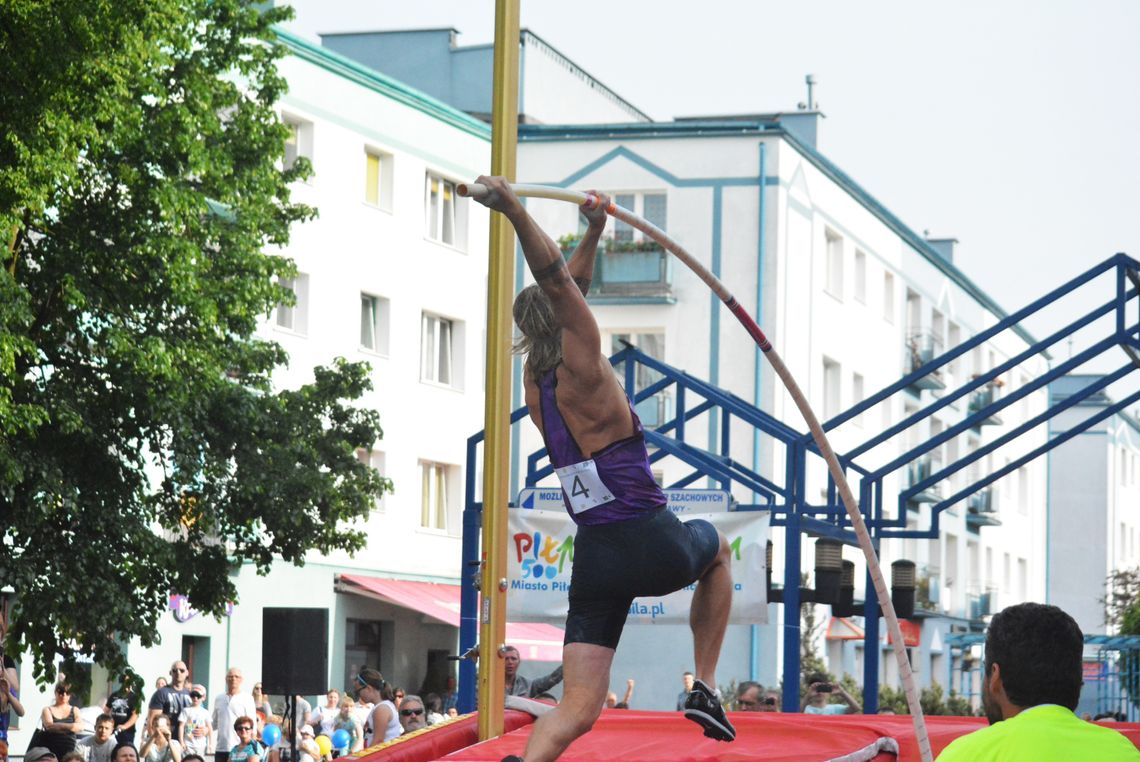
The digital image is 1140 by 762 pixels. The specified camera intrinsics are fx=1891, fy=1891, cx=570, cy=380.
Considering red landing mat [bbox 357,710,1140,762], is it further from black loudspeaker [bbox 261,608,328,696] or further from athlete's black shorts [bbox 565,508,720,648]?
black loudspeaker [bbox 261,608,328,696]

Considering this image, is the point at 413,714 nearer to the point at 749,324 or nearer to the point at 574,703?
the point at 749,324

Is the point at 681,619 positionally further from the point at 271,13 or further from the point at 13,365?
the point at 271,13

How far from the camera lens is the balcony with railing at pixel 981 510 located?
53.1 m

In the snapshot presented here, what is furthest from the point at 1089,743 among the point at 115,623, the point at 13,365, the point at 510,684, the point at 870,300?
the point at 870,300

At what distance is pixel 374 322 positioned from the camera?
1377 inches

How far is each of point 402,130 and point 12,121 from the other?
61.3ft

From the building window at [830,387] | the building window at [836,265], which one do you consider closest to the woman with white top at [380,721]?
the building window at [830,387]

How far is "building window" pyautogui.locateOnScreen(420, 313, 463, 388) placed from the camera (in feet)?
119

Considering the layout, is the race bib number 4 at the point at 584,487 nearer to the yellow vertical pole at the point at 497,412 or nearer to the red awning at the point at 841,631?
the yellow vertical pole at the point at 497,412

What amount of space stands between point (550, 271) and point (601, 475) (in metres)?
0.83

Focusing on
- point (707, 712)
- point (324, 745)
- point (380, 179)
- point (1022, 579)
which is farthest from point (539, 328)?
point (1022, 579)

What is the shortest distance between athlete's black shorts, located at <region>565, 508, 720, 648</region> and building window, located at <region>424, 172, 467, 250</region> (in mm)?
29493

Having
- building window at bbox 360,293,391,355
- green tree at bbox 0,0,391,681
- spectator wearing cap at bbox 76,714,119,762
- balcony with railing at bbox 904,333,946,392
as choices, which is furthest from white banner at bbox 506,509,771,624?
balcony with railing at bbox 904,333,946,392

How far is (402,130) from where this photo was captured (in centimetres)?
3531
